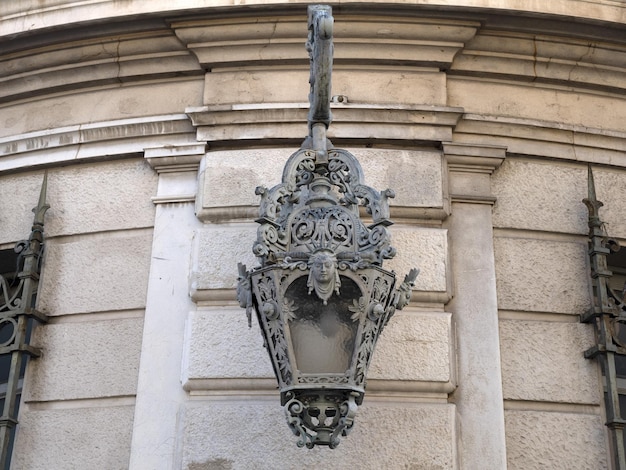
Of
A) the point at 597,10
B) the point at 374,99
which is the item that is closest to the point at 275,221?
the point at 374,99

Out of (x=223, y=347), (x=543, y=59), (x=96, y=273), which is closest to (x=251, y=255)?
(x=223, y=347)

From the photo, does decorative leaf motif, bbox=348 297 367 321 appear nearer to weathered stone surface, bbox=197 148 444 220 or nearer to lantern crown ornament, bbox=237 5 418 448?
lantern crown ornament, bbox=237 5 418 448

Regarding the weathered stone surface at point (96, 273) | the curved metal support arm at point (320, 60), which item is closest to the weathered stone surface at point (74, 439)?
the weathered stone surface at point (96, 273)

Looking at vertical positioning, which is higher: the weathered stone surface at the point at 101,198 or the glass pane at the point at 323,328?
the weathered stone surface at the point at 101,198

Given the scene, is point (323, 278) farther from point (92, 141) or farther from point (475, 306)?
point (92, 141)

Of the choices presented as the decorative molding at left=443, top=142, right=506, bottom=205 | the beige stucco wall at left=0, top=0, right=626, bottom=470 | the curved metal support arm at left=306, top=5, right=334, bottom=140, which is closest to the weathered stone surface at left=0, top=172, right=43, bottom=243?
the beige stucco wall at left=0, top=0, right=626, bottom=470

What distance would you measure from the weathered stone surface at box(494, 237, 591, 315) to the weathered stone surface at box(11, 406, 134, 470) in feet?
8.05

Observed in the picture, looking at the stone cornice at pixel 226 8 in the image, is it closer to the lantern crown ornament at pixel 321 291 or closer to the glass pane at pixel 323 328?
the lantern crown ornament at pixel 321 291

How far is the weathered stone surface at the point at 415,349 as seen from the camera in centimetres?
623

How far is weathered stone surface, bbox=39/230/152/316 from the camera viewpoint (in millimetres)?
6781

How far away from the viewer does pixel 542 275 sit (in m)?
6.71

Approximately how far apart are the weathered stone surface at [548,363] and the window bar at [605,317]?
76 millimetres

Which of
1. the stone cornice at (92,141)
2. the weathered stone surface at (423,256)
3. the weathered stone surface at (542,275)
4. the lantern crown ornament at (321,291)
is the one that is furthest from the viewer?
the stone cornice at (92,141)

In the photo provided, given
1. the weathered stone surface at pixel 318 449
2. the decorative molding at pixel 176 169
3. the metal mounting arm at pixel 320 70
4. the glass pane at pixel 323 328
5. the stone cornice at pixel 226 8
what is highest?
the stone cornice at pixel 226 8
